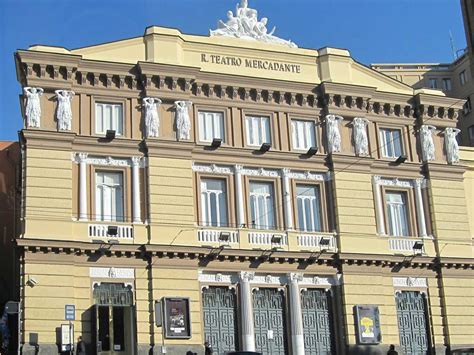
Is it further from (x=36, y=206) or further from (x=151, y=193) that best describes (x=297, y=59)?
(x=36, y=206)

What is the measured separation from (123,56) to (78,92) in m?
2.86

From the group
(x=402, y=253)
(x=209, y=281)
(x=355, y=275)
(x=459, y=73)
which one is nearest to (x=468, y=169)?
(x=402, y=253)

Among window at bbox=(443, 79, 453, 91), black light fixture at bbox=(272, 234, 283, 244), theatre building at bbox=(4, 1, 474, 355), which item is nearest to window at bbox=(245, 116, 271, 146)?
theatre building at bbox=(4, 1, 474, 355)

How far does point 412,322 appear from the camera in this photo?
40.7 meters

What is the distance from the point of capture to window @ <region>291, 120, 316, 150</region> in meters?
40.9

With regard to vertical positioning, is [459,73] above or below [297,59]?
above

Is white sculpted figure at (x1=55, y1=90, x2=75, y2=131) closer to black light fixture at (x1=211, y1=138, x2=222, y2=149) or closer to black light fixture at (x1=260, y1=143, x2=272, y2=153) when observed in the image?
black light fixture at (x1=211, y1=138, x2=222, y2=149)

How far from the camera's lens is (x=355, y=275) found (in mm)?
39469

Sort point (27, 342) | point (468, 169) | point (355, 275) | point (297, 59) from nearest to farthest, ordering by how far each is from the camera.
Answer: point (27, 342) → point (355, 275) → point (297, 59) → point (468, 169)

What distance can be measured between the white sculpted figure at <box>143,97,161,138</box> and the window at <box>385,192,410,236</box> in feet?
40.4

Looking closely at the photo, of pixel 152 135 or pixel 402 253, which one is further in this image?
pixel 402 253

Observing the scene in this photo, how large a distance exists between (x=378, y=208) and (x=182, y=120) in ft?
35.1

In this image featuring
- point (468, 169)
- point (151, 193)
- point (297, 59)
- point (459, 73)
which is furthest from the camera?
point (459, 73)

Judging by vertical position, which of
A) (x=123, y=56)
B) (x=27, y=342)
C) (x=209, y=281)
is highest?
(x=123, y=56)
